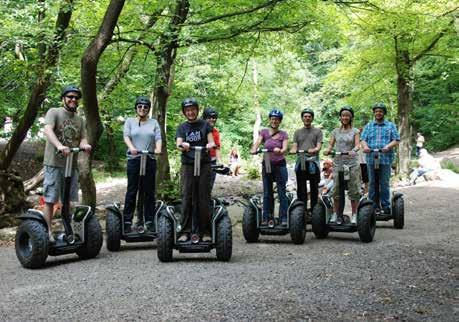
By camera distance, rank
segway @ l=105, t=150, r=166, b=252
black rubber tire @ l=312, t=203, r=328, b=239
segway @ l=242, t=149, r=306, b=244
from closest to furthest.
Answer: segway @ l=105, t=150, r=166, b=252
segway @ l=242, t=149, r=306, b=244
black rubber tire @ l=312, t=203, r=328, b=239

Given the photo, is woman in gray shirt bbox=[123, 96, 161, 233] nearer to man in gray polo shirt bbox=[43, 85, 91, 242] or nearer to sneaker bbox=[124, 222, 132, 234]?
sneaker bbox=[124, 222, 132, 234]

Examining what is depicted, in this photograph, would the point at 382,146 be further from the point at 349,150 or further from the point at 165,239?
the point at 165,239

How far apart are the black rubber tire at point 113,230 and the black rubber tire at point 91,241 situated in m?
0.63

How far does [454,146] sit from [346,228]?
27.8 meters

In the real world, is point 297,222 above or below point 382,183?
A: below

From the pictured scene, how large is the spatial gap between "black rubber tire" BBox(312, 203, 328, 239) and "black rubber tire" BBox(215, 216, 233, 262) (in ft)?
7.45

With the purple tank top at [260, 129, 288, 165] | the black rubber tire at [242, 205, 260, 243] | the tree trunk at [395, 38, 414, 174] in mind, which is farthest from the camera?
the tree trunk at [395, 38, 414, 174]

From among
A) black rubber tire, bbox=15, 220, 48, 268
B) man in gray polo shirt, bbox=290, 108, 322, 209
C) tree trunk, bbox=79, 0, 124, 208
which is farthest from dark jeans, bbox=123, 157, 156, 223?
man in gray polo shirt, bbox=290, 108, 322, 209

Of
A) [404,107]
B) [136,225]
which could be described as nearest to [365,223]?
[136,225]

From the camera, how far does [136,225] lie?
7.40 meters

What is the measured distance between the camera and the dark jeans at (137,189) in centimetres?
732

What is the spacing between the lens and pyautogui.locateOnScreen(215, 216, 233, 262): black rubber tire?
237 inches

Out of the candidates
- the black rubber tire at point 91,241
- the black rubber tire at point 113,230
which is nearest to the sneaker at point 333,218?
the black rubber tire at point 113,230

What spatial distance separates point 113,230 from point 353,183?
3544 mm
